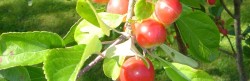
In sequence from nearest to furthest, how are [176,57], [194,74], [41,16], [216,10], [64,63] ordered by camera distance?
[64,63], [194,74], [176,57], [216,10], [41,16]

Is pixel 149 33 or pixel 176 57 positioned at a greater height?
pixel 149 33

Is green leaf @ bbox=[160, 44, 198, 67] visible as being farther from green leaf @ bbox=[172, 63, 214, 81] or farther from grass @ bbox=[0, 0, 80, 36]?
grass @ bbox=[0, 0, 80, 36]

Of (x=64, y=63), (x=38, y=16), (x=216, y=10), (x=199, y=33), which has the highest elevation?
(x=64, y=63)

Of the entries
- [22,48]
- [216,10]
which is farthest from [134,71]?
[216,10]

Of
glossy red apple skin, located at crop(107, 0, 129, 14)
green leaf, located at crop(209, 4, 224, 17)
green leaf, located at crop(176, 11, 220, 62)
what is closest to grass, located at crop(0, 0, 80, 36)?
green leaf, located at crop(209, 4, 224, 17)

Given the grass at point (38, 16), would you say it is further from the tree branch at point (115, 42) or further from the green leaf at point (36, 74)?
the tree branch at point (115, 42)

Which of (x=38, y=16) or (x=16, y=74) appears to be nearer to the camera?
(x=16, y=74)

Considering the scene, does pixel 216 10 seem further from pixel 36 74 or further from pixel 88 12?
pixel 88 12
